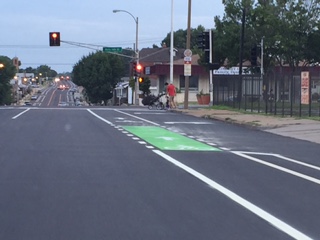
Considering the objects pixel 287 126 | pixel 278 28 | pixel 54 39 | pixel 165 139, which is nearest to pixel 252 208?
pixel 165 139

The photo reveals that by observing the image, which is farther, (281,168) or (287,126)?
(287,126)

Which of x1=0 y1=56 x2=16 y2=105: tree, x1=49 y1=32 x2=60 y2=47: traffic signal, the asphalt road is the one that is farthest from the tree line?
x1=0 y1=56 x2=16 y2=105: tree

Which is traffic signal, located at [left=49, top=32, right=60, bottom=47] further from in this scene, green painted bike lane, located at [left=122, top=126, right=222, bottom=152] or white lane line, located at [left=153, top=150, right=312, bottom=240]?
Answer: white lane line, located at [left=153, top=150, right=312, bottom=240]

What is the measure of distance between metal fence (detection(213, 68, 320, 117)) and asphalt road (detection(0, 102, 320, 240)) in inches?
504

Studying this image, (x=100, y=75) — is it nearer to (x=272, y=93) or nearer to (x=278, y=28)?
(x=278, y=28)

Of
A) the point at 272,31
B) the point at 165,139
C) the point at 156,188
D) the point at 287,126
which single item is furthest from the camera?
the point at 272,31

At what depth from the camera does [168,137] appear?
978 inches

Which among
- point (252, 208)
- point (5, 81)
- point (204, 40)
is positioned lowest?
point (252, 208)

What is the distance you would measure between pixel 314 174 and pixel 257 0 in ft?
147

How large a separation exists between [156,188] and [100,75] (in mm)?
88980

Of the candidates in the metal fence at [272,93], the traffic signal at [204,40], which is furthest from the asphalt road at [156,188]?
the traffic signal at [204,40]

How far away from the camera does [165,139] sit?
78.8 ft

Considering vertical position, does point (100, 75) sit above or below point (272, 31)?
below

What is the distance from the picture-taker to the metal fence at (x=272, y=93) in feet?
119
